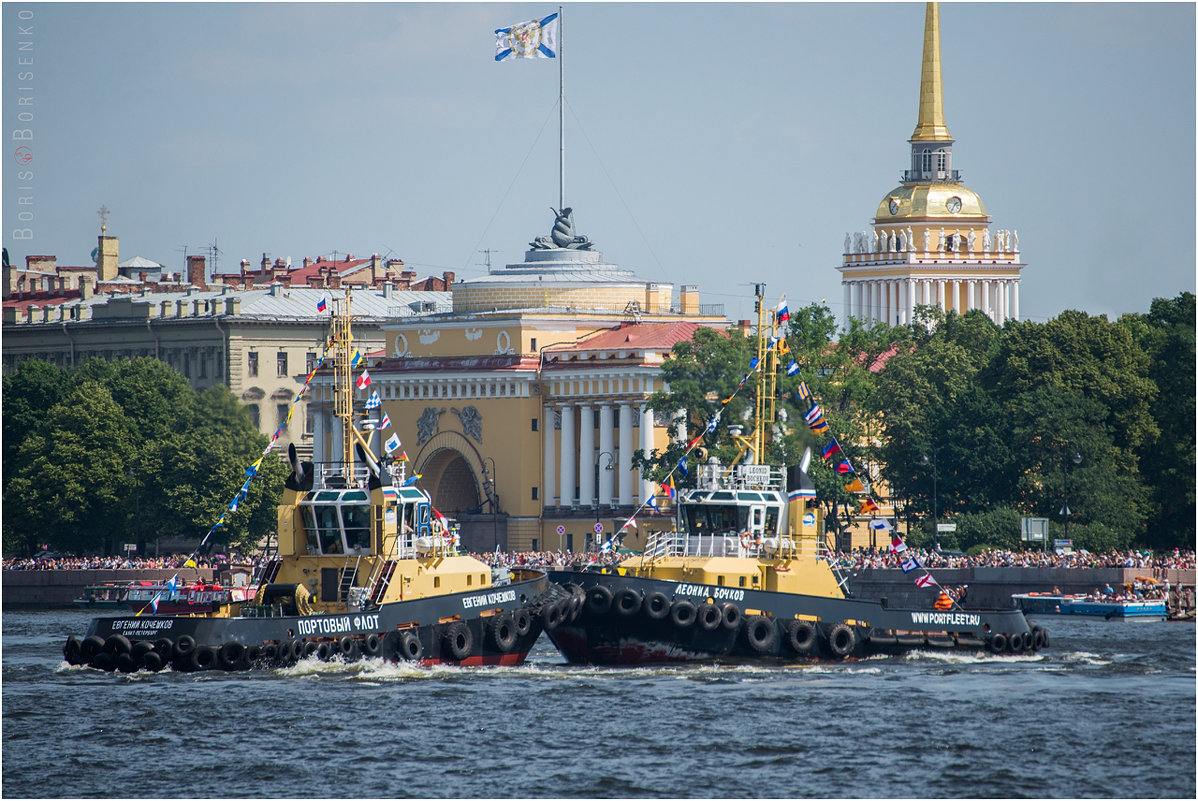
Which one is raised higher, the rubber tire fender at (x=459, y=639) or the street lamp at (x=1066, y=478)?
the street lamp at (x=1066, y=478)

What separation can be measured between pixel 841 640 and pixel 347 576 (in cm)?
1262

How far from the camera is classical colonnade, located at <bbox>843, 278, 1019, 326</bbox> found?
172 m

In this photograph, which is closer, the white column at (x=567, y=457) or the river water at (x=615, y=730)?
the river water at (x=615, y=730)

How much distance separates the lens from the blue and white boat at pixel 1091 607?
88.8 metres

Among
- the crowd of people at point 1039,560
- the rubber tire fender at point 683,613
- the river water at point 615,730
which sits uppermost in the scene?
the crowd of people at point 1039,560

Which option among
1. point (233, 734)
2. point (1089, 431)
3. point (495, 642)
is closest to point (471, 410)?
point (1089, 431)

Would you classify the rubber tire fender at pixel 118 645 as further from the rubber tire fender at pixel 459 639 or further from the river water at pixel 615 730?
→ the rubber tire fender at pixel 459 639

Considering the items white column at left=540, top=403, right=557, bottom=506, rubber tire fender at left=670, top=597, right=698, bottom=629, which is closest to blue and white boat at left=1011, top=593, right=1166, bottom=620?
rubber tire fender at left=670, top=597, right=698, bottom=629

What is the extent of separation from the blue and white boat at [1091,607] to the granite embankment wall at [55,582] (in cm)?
3668

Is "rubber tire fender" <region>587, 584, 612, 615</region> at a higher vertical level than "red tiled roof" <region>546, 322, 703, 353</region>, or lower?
lower

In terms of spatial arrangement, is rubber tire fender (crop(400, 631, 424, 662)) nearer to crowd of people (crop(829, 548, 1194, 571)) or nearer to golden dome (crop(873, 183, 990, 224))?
crowd of people (crop(829, 548, 1194, 571))

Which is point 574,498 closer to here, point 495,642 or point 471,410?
point 471,410

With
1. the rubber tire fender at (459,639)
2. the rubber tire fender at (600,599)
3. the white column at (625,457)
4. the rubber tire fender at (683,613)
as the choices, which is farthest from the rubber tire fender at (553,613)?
the white column at (625,457)

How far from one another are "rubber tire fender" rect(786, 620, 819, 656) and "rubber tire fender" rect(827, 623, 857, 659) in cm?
56
